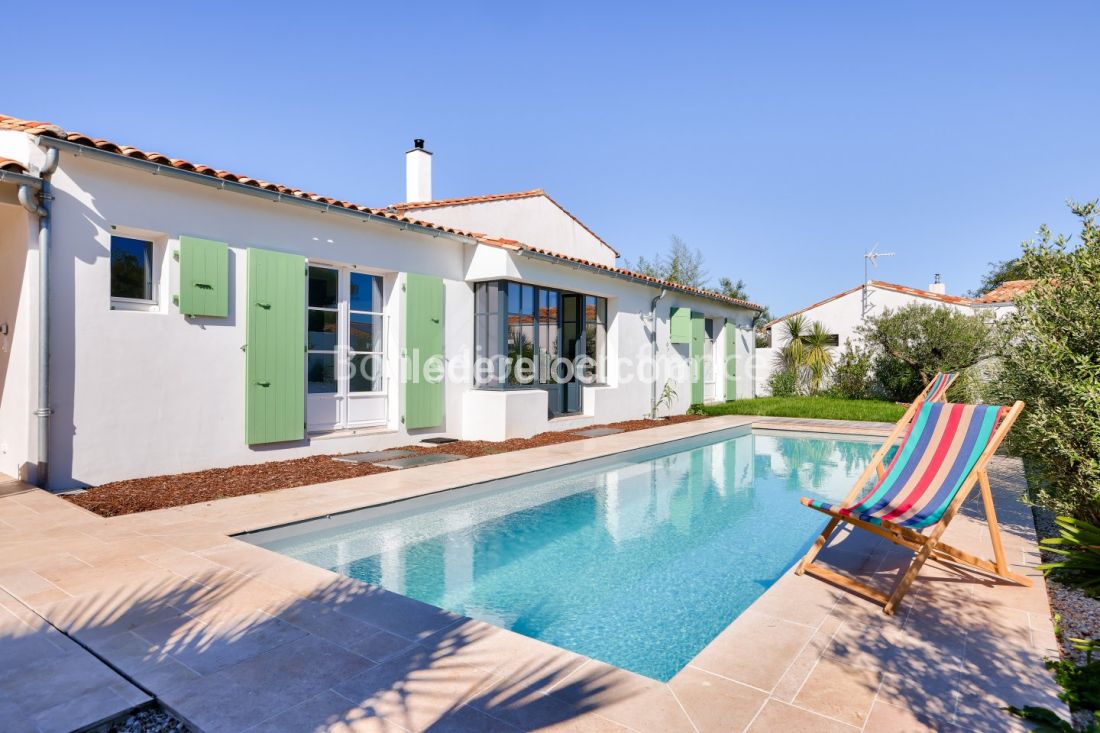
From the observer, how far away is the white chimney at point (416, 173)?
14.9 meters

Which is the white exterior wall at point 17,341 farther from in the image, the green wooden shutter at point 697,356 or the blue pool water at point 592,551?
the green wooden shutter at point 697,356

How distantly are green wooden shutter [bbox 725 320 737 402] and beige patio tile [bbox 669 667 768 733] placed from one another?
17894 millimetres

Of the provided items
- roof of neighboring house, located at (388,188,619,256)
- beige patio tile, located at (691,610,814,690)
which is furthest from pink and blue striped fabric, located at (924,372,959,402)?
roof of neighboring house, located at (388,188,619,256)

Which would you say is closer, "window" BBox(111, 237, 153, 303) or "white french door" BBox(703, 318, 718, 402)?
"window" BBox(111, 237, 153, 303)

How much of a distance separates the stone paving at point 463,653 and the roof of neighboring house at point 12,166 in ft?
11.2

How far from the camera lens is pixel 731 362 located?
20234mm

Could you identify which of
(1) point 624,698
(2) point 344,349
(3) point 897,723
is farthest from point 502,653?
(2) point 344,349

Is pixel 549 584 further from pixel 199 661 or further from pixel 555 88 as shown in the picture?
pixel 555 88

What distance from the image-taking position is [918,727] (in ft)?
7.96

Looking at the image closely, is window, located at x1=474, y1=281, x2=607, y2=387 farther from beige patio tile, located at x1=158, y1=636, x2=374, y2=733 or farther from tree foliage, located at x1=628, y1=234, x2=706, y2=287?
tree foliage, located at x1=628, y1=234, x2=706, y2=287

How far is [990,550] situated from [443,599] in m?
4.34

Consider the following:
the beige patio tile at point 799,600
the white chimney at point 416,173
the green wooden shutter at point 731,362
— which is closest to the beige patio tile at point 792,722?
the beige patio tile at point 799,600

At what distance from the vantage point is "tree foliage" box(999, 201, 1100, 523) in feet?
14.2

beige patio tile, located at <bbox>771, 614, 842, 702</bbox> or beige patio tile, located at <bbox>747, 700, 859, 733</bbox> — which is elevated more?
beige patio tile, located at <bbox>747, 700, 859, 733</bbox>
